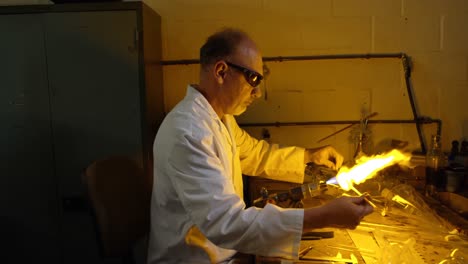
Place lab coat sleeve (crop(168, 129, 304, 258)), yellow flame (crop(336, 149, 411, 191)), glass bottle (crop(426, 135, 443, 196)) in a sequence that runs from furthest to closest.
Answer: glass bottle (crop(426, 135, 443, 196))
yellow flame (crop(336, 149, 411, 191))
lab coat sleeve (crop(168, 129, 304, 258))

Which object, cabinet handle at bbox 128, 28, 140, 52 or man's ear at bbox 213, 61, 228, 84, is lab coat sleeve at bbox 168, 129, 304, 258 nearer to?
man's ear at bbox 213, 61, 228, 84

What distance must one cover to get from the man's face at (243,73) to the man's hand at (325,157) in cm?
60

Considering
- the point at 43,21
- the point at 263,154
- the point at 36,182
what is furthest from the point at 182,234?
the point at 43,21

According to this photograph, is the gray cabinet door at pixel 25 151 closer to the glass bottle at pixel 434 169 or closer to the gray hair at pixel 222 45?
the gray hair at pixel 222 45

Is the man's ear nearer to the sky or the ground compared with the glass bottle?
nearer to the sky

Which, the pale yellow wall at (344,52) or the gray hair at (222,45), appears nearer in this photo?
the gray hair at (222,45)

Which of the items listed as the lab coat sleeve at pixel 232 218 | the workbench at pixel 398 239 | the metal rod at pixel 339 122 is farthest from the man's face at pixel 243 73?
the metal rod at pixel 339 122

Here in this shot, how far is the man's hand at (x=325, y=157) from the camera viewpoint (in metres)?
1.83

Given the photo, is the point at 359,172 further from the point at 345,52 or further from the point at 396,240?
the point at 345,52

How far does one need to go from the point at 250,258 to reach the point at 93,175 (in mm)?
656

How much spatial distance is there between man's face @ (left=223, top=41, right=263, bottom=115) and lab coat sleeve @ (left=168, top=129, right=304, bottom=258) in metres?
0.38

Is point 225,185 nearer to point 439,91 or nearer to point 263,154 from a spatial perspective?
point 263,154

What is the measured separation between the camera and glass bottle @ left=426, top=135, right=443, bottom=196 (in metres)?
1.78

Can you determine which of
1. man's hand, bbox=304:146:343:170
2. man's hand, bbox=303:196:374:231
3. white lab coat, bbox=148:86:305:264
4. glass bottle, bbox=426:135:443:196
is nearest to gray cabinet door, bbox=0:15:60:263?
white lab coat, bbox=148:86:305:264
